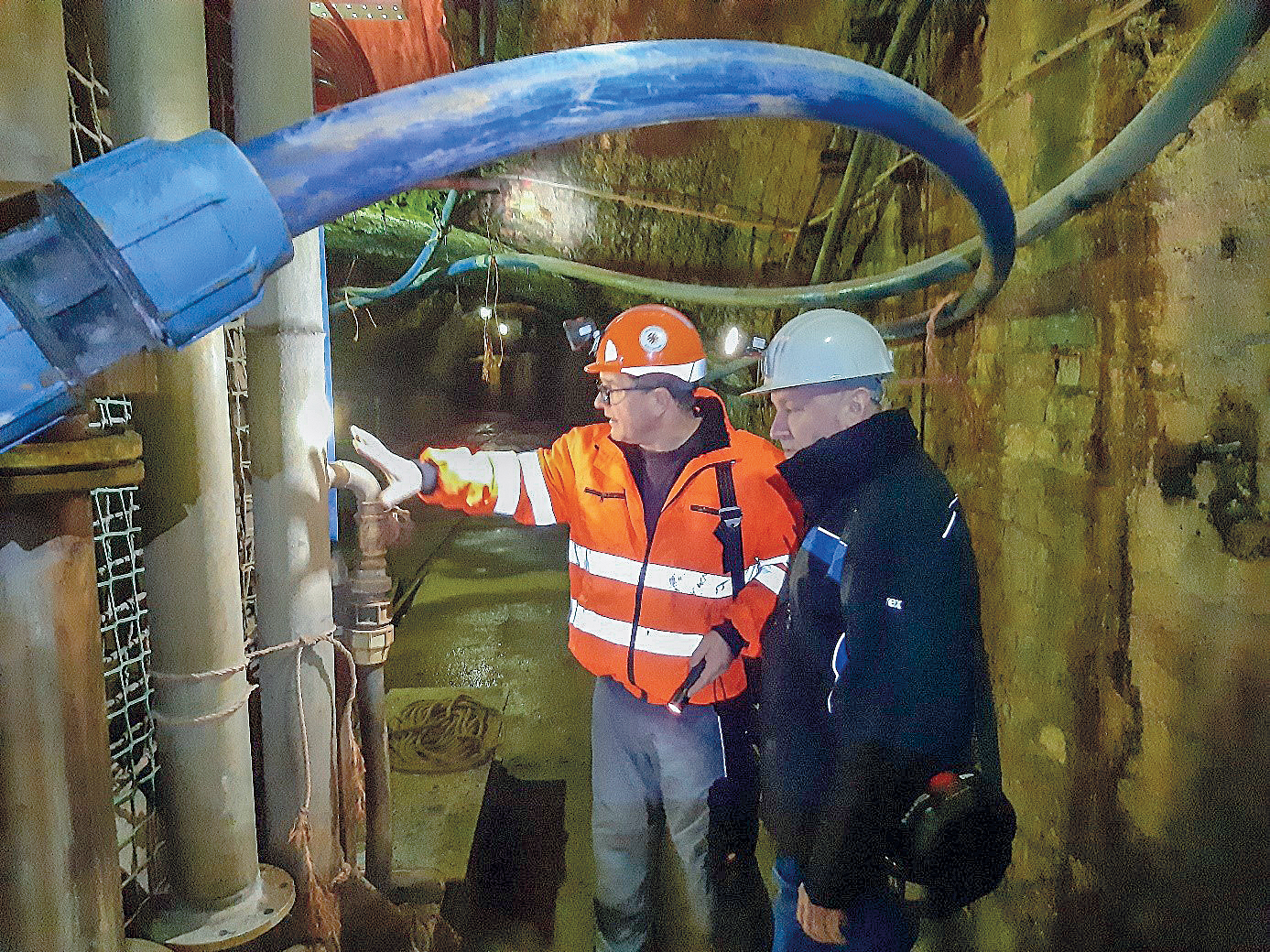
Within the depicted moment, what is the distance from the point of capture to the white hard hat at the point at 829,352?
2207 mm

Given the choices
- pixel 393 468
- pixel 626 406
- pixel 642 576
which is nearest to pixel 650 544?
pixel 642 576

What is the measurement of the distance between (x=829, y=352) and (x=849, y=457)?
0.35 metres

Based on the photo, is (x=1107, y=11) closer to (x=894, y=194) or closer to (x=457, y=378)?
(x=894, y=194)

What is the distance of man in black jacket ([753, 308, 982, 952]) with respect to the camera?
188 centimetres

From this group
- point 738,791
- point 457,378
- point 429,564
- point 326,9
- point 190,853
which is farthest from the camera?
point 457,378

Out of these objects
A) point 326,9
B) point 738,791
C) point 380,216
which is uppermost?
point 326,9

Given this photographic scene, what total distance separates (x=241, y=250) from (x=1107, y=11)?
267 cm

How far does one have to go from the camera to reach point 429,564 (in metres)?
10.2

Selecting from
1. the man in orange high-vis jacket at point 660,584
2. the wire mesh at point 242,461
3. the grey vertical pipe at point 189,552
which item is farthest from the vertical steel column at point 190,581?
the man in orange high-vis jacket at point 660,584

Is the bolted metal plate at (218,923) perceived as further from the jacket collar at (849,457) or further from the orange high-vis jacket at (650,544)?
the jacket collar at (849,457)

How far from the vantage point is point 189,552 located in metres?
1.83

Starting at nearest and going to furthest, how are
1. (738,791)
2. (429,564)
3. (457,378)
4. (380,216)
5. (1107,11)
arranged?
(1107,11), (738,791), (380,216), (429,564), (457,378)

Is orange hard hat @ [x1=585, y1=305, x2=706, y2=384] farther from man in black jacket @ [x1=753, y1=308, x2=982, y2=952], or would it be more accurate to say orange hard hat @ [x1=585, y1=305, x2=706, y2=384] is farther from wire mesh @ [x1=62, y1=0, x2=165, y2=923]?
wire mesh @ [x1=62, y1=0, x2=165, y2=923]

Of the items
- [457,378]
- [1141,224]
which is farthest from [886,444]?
[457,378]
